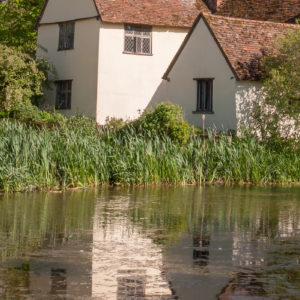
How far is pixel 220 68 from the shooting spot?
1448 inches

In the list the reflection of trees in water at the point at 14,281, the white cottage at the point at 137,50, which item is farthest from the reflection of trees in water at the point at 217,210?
the white cottage at the point at 137,50

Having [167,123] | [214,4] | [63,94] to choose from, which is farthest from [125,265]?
[214,4]

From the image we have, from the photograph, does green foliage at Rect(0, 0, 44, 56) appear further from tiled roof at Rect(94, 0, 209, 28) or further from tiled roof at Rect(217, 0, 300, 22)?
tiled roof at Rect(217, 0, 300, 22)

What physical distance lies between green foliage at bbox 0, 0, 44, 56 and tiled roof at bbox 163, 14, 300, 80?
42.6ft

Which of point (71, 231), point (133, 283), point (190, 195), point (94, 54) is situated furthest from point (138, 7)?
point (133, 283)

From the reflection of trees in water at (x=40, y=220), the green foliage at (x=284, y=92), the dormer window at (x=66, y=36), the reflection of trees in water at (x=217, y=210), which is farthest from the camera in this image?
the dormer window at (x=66, y=36)

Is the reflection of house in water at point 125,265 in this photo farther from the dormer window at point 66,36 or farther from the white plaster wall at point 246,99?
the dormer window at point 66,36

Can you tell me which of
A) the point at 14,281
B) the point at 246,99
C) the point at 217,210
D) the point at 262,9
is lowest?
the point at 14,281

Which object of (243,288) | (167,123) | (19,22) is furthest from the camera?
(19,22)

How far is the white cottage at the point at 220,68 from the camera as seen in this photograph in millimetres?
36094

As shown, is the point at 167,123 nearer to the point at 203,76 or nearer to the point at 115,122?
the point at 203,76

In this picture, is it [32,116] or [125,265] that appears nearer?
[125,265]

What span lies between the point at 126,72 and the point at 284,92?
35.6 feet

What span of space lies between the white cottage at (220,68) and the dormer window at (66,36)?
6.72 meters
